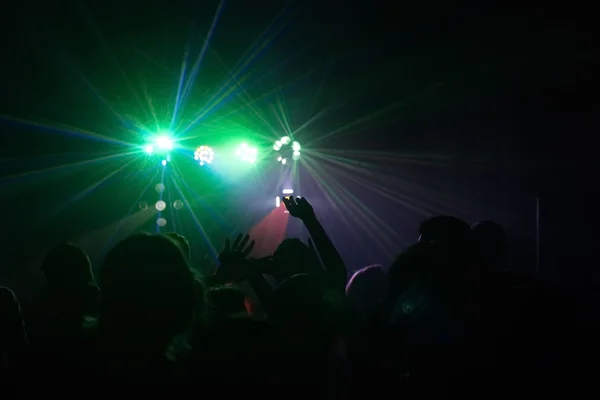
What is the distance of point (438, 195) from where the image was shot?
8.66m

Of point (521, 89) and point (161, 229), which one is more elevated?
point (521, 89)

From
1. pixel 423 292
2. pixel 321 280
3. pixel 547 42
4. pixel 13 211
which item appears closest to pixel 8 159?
pixel 13 211

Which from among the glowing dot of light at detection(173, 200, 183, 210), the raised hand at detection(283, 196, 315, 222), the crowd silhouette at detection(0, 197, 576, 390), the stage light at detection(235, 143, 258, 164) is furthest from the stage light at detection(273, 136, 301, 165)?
the crowd silhouette at detection(0, 197, 576, 390)

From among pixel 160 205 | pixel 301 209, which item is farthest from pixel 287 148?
pixel 301 209

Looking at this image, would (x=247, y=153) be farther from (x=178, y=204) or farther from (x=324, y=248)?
(x=324, y=248)

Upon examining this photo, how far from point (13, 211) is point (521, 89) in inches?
338

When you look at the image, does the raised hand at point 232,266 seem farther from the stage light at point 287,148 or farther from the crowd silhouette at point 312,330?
the stage light at point 287,148

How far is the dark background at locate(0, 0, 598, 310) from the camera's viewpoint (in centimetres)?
519

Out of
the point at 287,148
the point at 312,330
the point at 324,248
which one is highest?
the point at 287,148

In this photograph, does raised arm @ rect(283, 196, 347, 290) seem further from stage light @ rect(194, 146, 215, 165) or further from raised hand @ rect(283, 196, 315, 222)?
stage light @ rect(194, 146, 215, 165)

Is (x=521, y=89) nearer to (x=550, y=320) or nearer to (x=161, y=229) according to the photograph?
(x=550, y=320)

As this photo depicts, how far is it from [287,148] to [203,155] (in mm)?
2175

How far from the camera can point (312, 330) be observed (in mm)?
1681

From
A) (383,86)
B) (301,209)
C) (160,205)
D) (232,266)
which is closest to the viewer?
(232,266)
